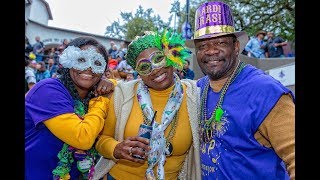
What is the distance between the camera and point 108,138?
2.88 m

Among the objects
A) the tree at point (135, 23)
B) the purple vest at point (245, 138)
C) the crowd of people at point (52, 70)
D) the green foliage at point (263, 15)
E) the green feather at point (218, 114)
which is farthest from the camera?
the tree at point (135, 23)

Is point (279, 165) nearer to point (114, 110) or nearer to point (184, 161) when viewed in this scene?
point (184, 161)

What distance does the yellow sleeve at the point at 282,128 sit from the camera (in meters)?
2.23

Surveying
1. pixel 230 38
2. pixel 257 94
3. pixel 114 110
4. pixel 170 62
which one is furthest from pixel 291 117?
pixel 114 110

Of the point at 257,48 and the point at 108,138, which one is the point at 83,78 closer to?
the point at 108,138

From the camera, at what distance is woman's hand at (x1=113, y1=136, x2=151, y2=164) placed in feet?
8.45

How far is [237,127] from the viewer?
2426mm

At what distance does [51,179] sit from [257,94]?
158 cm

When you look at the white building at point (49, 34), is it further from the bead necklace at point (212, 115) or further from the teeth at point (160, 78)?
the bead necklace at point (212, 115)

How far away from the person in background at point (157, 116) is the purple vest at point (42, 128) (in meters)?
0.46

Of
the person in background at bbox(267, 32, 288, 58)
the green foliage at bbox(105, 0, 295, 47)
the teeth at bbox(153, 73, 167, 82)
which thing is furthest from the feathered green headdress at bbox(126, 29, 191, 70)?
the green foliage at bbox(105, 0, 295, 47)

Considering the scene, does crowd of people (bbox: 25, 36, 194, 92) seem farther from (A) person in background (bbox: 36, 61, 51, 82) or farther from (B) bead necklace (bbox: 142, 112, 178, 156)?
(B) bead necklace (bbox: 142, 112, 178, 156)

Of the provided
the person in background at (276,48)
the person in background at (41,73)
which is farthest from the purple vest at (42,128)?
the person in background at (276,48)
